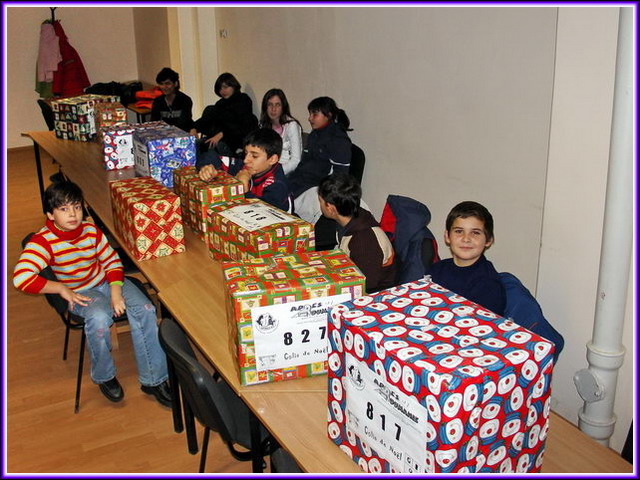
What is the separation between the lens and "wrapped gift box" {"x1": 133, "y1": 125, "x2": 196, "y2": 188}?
13.2 ft

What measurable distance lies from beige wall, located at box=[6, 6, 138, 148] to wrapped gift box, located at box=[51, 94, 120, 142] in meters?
3.74

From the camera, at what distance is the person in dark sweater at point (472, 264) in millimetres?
2557

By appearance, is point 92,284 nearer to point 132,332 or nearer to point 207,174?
point 132,332

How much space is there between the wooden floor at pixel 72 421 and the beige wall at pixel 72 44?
5275 mm

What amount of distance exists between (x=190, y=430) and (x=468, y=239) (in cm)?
141

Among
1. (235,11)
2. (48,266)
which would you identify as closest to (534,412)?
(48,266)

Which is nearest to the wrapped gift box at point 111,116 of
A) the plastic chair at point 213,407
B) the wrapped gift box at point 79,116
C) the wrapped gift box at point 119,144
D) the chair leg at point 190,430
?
the wrapped gift box at point 79,116

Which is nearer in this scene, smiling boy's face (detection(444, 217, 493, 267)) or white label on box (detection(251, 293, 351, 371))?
white label on box (detection(251, 293, 351, 371))

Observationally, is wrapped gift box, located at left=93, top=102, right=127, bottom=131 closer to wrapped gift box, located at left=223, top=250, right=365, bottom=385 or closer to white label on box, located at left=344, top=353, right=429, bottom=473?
wrapped gift box, located at left=223, top=250, right=365, bottom=385

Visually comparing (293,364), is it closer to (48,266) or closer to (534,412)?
(534,412)

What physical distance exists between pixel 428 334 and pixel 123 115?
12.9 ft

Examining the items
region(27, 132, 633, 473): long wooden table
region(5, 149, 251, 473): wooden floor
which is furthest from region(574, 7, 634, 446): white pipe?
region(5, 149, 251, 473): wooden floor

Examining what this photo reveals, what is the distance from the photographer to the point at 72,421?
3.28 m

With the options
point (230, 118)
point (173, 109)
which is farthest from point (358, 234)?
point (173, 109)
